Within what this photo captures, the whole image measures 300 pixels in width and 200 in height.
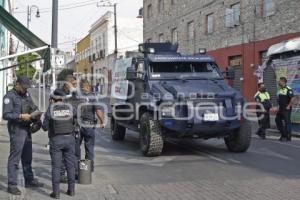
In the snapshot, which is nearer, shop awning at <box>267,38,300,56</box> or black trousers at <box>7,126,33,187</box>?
black trousers at <box>7,126,33,187</box>

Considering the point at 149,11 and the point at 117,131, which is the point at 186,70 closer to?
the point at 117,131

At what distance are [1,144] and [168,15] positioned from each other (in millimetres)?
26896

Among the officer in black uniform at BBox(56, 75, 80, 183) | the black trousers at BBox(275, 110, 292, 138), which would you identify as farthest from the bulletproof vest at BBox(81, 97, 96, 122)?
the black trousers at BBox(275, 110, 292, 138)

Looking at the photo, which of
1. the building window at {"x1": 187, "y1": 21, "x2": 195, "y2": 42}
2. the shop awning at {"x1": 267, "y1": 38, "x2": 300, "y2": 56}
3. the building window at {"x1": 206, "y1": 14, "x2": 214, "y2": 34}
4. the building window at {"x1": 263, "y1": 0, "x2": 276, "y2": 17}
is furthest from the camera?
the building window at {"x1": 187, "y1": 21, "x2": 195, "y2": 42}

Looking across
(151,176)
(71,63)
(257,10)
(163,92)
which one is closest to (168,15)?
(257,10)

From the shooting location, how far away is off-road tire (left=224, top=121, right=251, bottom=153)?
38.9 ft

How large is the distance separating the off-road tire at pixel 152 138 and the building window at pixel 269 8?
14.1 metres

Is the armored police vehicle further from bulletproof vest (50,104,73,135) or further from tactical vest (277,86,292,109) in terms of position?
bulletproof vest (50,104,73,135)

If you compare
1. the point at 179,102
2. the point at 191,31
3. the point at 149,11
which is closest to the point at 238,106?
the point at 179,102

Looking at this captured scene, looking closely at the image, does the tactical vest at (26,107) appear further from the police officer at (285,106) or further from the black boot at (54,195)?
the police officer at (285,106)

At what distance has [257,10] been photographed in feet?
82.6

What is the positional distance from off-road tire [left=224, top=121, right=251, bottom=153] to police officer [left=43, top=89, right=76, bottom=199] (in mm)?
5328

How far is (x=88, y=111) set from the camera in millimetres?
9148

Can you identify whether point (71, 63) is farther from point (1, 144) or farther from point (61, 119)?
point (61, 119)
